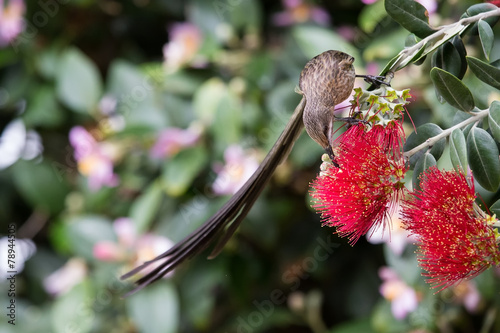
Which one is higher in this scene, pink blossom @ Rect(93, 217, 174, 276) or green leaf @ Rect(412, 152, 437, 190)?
pink blossom @ Rect(93, 217, 174, 276)

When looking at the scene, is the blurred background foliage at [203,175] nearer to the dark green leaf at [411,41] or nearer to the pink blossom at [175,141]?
the pink blossom at [175,141]

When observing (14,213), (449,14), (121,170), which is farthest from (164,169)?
(14,213)

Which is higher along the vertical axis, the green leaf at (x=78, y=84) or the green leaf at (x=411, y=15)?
the green leaf at (x=78, y=84)

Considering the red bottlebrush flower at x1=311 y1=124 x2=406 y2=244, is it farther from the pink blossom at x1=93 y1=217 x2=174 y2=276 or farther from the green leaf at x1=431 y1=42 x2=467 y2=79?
the pink blossom at x1=93 y1=217 x2=174 y2=276

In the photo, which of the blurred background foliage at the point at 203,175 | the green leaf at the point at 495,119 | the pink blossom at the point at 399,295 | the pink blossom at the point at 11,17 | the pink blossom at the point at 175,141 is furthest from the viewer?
the pink blossom at the point at 11,17

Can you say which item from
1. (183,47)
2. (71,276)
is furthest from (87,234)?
(183,47)

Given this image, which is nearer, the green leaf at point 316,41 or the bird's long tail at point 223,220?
the bird's long tail at point 223,220

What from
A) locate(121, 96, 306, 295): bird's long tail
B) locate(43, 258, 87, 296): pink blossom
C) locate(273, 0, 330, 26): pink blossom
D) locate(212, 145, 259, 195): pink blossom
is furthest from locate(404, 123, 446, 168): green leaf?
locate(43, 258, 87, 296): pink blossom

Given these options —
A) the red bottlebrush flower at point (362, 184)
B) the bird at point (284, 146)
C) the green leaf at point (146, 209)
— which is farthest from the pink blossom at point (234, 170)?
the red bottlebrush flower at point (362, 184)
